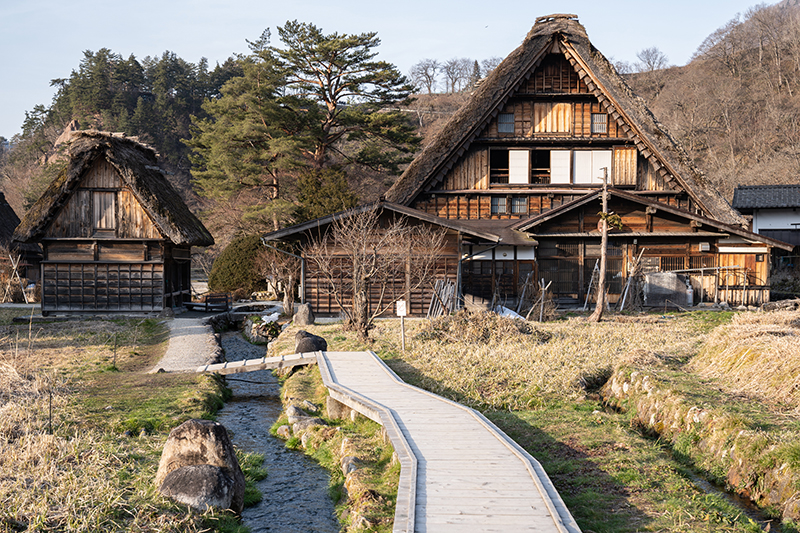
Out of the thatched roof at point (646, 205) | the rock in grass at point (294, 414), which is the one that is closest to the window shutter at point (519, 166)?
the thatched roof at point (646, 205)

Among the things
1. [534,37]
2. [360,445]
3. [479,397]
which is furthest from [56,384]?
[534,37]

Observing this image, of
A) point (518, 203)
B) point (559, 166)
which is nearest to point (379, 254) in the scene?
point (518, 203)

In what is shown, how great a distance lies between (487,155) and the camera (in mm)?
25406

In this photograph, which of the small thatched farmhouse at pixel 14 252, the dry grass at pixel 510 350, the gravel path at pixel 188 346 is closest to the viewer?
the dry grass at pixel 510 350

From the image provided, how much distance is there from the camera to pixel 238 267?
29375 mm

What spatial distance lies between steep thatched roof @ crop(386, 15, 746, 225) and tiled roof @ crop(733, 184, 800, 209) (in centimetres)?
808

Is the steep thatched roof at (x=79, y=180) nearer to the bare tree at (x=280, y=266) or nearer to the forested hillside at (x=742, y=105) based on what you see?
the bare tree at (x=280, y=266)

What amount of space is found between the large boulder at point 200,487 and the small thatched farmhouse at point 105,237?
1700cm

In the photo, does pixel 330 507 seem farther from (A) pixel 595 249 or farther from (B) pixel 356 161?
(B) pixel 356 161

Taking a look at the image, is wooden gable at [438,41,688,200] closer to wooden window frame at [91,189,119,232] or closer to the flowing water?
wooden window frame at [91,189,119,232]

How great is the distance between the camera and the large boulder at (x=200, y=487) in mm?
6457

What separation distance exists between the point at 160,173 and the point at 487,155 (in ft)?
47.4

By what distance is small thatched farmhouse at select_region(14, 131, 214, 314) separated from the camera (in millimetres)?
22547

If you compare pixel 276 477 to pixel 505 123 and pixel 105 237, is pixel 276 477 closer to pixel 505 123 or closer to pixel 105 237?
pixel 105 237
